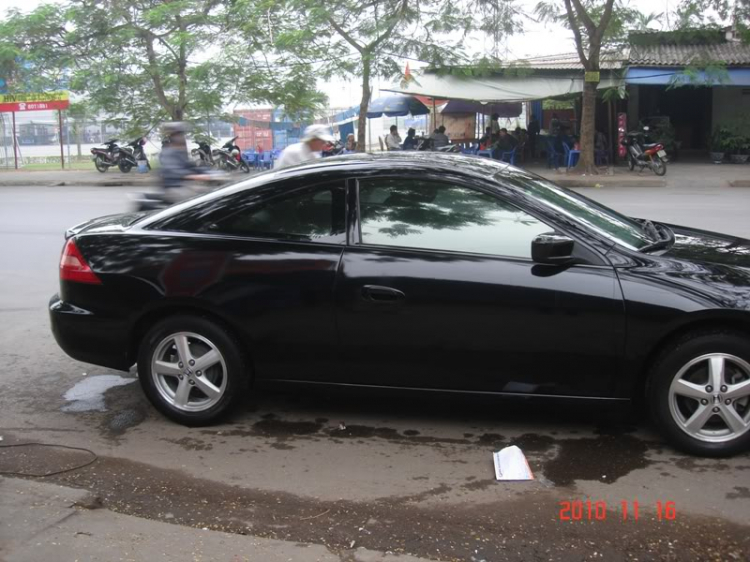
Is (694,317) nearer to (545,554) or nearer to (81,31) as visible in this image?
(545,554)

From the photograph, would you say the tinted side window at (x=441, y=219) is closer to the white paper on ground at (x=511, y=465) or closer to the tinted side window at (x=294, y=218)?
the tinted side window at (x=294, y=218)

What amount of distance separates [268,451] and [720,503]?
2234mm

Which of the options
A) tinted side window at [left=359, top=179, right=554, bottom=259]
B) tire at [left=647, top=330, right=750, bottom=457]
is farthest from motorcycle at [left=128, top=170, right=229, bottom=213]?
tire at [left=647, top=330, right=750, bottom=457]

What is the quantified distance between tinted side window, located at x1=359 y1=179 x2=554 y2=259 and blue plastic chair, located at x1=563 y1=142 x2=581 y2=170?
19.9 m

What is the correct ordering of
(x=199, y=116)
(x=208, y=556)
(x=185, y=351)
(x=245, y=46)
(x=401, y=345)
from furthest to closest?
(x=199, y=116)
(x=245, y=46)
(x=185, y=351)
(x=401, y=345)
(x=208, y=556)

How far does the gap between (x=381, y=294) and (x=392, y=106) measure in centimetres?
2379

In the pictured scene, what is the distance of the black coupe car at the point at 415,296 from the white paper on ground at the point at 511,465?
310mm

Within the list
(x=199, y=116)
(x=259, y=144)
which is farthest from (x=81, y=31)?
(x=259, y=144)

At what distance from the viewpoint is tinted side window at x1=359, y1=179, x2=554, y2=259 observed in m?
4.05

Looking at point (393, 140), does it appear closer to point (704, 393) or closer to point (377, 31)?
point (377, 31)

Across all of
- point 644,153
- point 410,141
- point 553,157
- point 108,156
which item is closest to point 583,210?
point 644,153

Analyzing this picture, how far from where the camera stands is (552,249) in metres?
3.82

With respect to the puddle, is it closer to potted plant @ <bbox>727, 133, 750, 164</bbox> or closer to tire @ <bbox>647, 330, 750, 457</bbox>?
tire @ <bbox>647, 330, 750, 457</bbox>

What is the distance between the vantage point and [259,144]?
29.3 m
